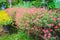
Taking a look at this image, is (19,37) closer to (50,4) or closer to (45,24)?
(45,24)

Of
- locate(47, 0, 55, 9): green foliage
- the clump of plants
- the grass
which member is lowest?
the grass

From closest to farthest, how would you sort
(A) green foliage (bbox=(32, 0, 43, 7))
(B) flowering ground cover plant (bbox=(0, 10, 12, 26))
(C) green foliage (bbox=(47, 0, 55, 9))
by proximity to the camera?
(B) flowering ground cover plant (bbox=(0, 10, 12, 26))
(C) green foliage (bbox=(47, 0, 55, 9))
(A) green foliage (bbox=(32, 0, 43, 7))

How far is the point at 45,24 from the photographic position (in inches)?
225

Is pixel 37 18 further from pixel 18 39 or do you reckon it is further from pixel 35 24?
pixel 18 39

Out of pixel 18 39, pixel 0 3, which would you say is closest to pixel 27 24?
pixel 18 39

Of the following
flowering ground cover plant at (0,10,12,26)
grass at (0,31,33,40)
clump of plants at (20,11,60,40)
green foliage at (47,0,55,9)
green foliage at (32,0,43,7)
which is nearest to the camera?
clump of plants at (20,11,60,40)

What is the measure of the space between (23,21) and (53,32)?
114cm

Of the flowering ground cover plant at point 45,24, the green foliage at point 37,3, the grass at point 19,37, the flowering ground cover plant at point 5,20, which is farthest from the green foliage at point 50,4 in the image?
the flowering ground cover plant at point 45,24

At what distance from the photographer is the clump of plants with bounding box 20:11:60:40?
5715 millimetres

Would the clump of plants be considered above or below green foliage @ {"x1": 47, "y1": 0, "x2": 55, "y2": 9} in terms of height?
above

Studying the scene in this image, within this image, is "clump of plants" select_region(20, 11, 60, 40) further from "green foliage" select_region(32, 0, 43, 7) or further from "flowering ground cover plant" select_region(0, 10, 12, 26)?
"green foliage" select_region(32, 0, 43, 7)

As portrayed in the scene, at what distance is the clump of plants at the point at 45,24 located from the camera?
5.71 m

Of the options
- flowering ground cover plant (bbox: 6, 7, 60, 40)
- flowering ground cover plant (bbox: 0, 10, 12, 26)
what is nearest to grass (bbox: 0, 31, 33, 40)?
flowering ground cover plant (bbox: 0, 10, 12, 26)

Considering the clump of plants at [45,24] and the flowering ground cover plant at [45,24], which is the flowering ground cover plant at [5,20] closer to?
the flowering ground cover plant at [45,24]
